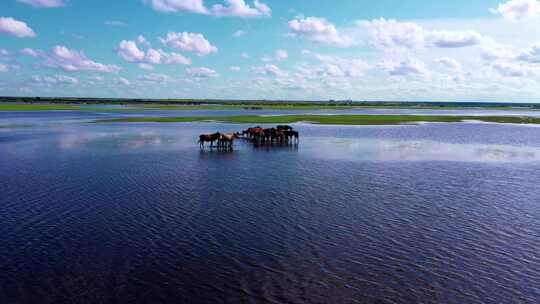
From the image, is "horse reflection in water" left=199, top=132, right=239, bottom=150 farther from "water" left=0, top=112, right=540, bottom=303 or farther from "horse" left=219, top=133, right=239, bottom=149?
"water" left=0, top=112, right=540, bottom=303

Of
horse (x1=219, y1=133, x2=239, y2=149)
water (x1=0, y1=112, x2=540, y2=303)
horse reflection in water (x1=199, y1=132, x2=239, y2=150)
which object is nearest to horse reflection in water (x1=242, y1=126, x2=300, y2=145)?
horse (x1=219, y1=133, x2=239, y2=149)

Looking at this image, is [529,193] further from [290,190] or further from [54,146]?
[54,146]

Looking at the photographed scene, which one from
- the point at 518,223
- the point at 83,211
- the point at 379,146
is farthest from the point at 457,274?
the point at 379,146

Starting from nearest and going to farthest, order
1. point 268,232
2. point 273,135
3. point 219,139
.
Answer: point 268,232 → point 219,139 → point 273,135

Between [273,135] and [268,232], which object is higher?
[273,135]

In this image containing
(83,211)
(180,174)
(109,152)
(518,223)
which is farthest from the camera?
(109,152)

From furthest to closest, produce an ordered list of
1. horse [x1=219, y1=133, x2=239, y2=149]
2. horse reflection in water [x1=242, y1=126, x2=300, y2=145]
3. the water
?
horse reflection in water [x1=242, y1=126, x2=300, y2=145]
horse [x1=219, y1=133, x2=239, y2=149]
the water

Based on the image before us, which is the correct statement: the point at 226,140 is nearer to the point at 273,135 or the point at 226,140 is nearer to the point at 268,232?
the point at 273,135

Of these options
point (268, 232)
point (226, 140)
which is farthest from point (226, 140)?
point (268, 232)

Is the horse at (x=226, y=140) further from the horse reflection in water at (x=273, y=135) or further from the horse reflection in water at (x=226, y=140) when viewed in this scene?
the horse reflection in water at (x=273, y=135)
